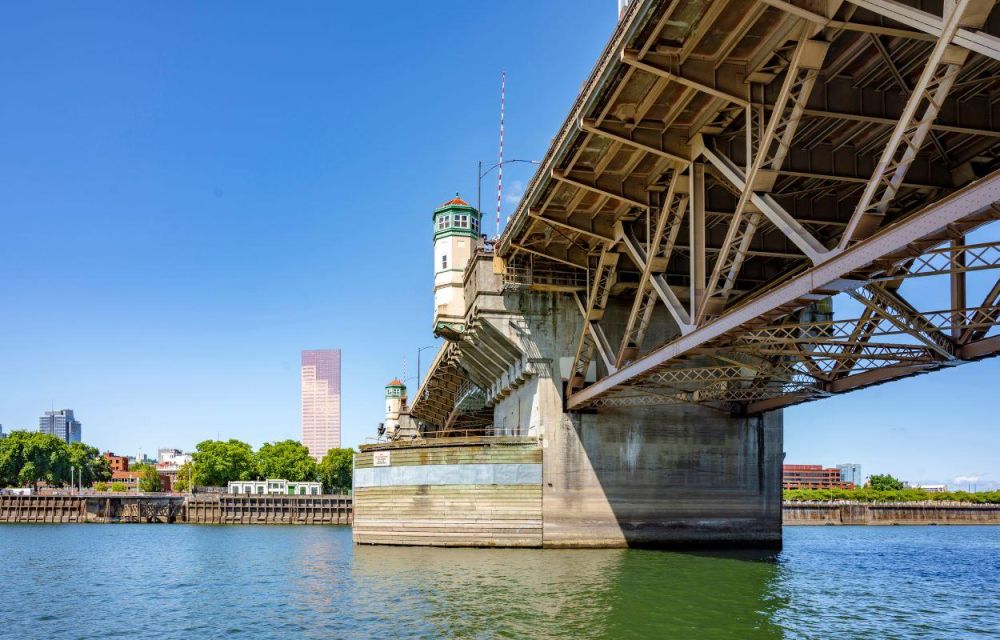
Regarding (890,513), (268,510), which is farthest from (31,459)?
(890,513)

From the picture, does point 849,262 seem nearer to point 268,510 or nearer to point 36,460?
point 268,510

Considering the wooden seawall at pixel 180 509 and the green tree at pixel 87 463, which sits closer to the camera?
the wooden seawall at pixel 180 509

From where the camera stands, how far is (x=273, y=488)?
139 m

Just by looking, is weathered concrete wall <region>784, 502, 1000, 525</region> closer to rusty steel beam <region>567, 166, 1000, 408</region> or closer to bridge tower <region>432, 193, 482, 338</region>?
bridge tower <region>432, 193, 482, 338</region>

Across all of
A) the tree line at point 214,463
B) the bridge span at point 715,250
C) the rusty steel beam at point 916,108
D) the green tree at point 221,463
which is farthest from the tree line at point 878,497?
the rusty steel beam at point 916,108

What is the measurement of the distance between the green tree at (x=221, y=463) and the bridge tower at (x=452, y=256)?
103 m

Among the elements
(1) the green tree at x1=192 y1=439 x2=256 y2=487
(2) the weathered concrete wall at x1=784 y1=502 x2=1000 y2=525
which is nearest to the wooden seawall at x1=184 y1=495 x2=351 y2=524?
(1) the green tree at x1=192 y1=439 x2=256 y2=487

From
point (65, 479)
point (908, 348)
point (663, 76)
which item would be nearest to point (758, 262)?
point (908, 348)

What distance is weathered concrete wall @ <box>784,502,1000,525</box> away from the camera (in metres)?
127

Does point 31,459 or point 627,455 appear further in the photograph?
point 31,459

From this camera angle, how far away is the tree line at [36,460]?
152 m

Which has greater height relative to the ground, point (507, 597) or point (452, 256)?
point (452, 256)

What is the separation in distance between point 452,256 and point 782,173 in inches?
1152

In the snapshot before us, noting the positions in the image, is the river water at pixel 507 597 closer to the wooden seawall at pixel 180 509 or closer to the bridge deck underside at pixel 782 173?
the bridge deck underside at pixel 782 173
